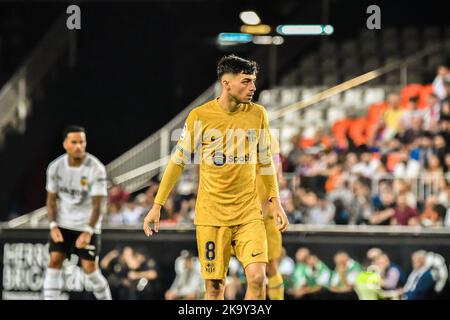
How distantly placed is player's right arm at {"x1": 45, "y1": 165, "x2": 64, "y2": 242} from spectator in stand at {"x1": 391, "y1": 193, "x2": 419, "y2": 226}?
5904mm

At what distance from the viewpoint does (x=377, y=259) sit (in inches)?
604

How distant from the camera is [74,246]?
37.5ft

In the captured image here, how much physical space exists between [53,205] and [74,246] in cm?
50

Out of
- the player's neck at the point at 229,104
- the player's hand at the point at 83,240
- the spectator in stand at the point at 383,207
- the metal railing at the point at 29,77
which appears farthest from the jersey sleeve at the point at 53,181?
the metal railing at the point at 29,77

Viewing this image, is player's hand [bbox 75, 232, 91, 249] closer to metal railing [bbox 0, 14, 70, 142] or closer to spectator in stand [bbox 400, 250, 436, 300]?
spectator in stand [bbox 400, 250, 436, 300]

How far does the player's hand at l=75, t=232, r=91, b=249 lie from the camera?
36.6 ft

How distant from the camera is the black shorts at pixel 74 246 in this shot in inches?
445

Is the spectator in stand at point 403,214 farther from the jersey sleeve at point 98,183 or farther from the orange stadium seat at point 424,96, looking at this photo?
the jersey sleeve at point 98,183

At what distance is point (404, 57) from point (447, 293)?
7.61 m

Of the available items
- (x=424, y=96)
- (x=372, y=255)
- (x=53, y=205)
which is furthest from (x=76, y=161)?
(x=424, y=96)

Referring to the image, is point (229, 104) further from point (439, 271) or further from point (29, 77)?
point (29, 77)

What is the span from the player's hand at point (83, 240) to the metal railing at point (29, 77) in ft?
29.5

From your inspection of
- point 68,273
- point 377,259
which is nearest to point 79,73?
point 68,273
